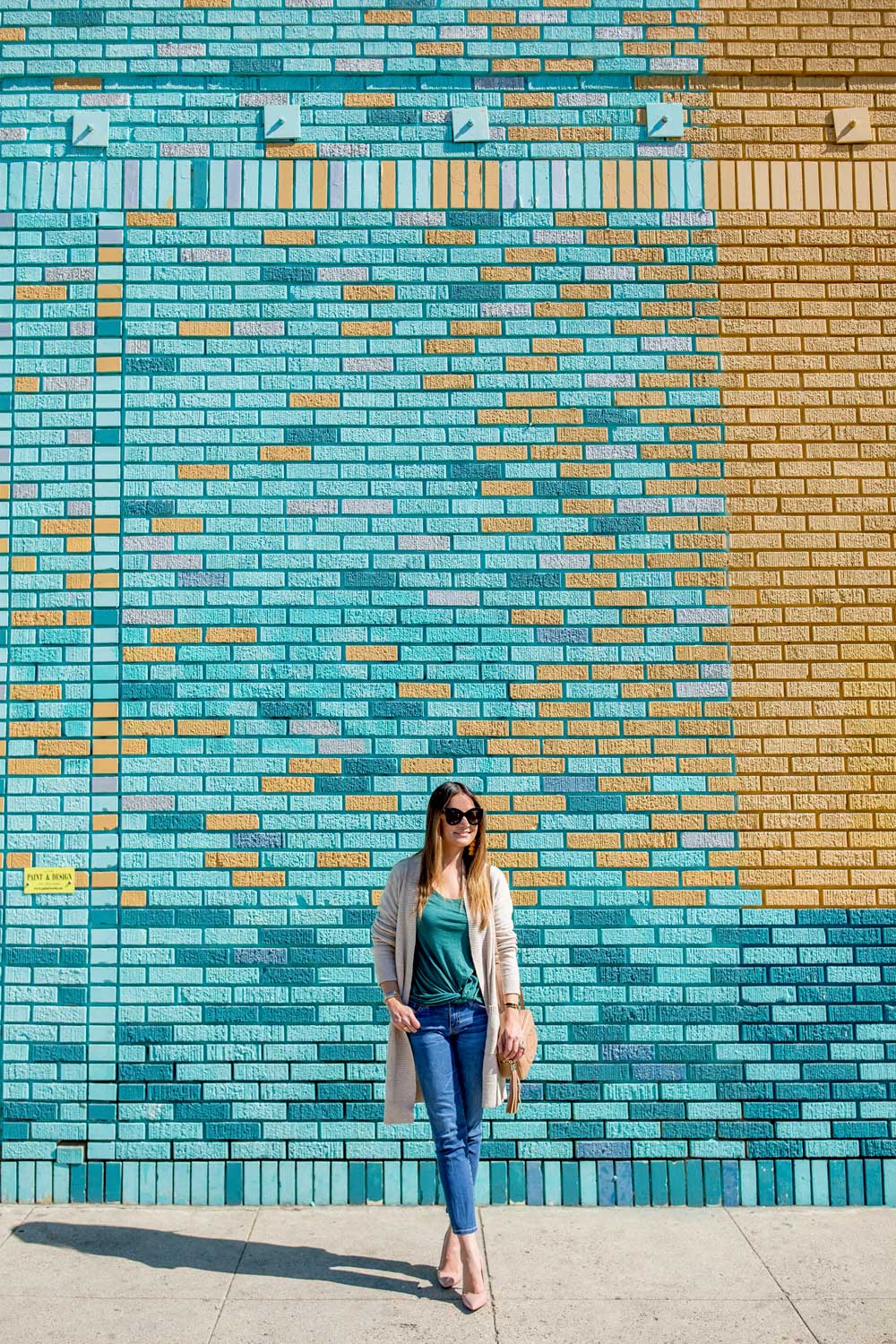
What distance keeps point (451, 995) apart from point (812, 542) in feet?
8.09

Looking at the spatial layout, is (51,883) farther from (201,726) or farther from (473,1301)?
(473,1301)

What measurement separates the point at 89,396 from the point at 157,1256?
3374mm

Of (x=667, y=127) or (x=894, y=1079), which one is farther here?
(x=667, y=127)

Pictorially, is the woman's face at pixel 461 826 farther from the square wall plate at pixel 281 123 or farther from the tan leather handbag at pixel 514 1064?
the square wall plate at pixel 281 123

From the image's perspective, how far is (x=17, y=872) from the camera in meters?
4.77

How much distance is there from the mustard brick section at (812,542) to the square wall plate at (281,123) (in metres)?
1.86

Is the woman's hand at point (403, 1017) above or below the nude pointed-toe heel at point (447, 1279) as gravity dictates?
above

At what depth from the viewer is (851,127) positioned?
509cm

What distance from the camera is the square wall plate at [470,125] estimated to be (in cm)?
500

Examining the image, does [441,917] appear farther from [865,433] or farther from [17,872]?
[865,433]

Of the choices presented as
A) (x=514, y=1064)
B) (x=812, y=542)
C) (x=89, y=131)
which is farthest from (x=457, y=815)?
(x=89, y=131)

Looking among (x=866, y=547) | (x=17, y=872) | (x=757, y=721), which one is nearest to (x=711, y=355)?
(x=866, y=547)

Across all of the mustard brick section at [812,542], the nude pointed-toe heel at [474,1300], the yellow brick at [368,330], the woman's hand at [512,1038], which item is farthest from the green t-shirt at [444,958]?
the yellow brick at [368,330]

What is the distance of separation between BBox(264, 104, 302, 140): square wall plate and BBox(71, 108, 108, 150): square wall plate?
0.70 m
